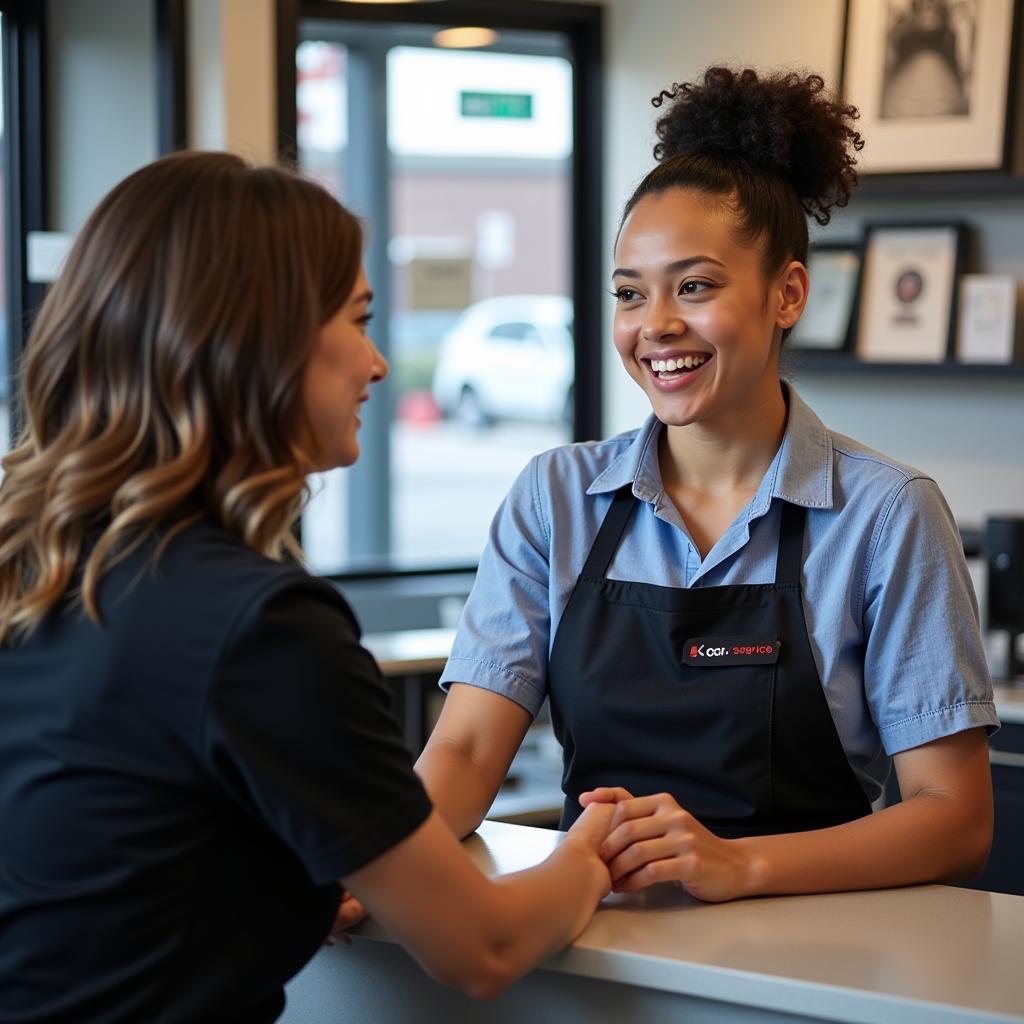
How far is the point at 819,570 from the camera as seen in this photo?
171 centimetres

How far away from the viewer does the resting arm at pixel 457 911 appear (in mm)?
1136

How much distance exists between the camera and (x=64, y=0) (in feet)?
12.6

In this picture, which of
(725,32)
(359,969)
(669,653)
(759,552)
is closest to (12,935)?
(359,969)

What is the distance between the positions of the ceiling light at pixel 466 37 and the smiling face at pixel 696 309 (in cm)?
273

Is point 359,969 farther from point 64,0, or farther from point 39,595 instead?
point 64,0

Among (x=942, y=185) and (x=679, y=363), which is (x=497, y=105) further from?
(x=679, y=363)

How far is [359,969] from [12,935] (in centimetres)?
45

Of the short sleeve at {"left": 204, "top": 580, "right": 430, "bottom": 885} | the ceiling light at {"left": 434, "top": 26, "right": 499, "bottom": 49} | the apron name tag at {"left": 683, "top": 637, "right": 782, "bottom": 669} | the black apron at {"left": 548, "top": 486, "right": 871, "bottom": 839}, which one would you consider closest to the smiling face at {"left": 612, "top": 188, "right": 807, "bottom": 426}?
the black apron at {"left": 548, "top": 486, "right": 871, "bottom": 839}

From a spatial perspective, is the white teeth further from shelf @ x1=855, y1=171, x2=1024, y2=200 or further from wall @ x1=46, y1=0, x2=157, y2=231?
wall @ x1=46, y1=0, x2=157, y2=231

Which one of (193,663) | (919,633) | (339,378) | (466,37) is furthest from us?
(466,37)

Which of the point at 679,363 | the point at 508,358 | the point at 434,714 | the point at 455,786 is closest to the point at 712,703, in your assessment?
the point at 455,786

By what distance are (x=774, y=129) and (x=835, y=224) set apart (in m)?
2.34

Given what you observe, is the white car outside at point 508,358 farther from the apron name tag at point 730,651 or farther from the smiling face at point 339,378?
the smiling face at point 339,378

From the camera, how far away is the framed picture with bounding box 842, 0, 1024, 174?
3.72m
